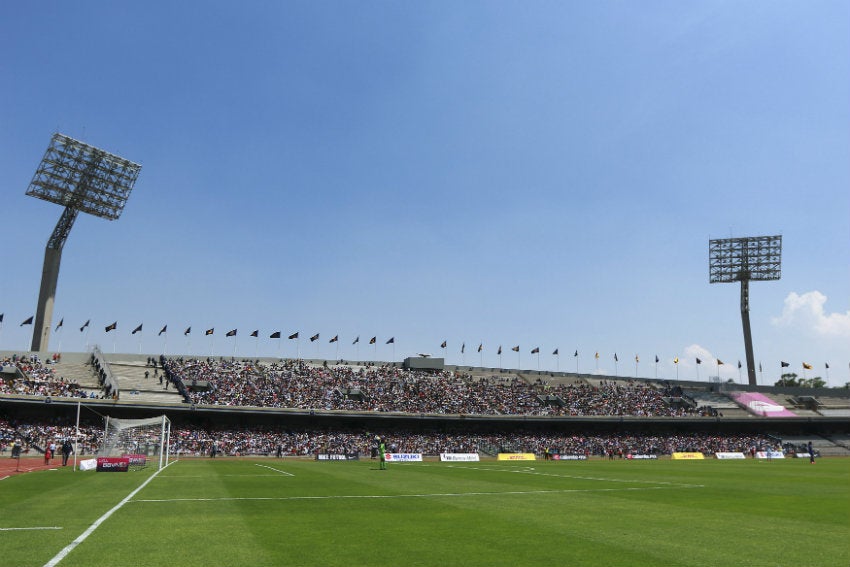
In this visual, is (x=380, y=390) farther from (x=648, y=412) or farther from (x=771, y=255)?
(x=771, y=255)

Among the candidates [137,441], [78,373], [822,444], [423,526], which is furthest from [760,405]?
[78,373]

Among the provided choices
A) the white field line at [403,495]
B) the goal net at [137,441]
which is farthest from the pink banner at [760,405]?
the goal net at [137,441]

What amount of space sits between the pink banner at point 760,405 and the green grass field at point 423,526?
72155 mm

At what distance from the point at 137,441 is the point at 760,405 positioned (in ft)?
274

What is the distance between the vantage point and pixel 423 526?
1284 centimetres

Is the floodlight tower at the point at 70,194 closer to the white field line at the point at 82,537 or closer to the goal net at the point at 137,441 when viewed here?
the goal net at the point at 137,441

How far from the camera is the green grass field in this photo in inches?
A: 377

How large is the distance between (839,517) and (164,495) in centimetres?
1907

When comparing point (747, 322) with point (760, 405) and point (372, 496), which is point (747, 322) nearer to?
point (760, 405)

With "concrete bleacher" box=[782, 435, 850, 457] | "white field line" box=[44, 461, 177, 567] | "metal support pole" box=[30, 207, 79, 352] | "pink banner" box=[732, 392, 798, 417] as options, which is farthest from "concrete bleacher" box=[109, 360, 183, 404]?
"pink banner" box=[732, 392, 798, 417]

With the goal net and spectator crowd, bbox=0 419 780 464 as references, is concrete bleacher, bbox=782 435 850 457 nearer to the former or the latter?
spectator crowd, bbox=0 419 780 464

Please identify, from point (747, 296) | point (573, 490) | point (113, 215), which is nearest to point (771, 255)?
point (747, 296)

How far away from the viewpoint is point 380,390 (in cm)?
7788

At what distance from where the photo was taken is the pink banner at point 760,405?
84938 millimetres
